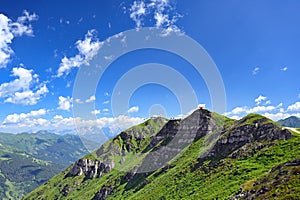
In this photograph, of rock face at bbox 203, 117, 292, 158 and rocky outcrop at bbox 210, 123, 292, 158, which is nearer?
rocky outcrop at bbox 210, 123, 292, 158

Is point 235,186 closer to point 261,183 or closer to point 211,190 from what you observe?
point 211,190

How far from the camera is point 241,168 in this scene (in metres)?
168

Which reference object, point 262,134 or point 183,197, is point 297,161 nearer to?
point 262,134

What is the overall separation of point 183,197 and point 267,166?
69433mm

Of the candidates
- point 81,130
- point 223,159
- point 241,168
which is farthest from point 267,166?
point 81,130

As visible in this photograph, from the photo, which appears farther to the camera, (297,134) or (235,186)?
(297,134)

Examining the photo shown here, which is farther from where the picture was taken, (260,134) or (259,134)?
(259,134)

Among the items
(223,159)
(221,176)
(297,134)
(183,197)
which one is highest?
(297,134)

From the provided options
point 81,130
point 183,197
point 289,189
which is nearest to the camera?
point 81,130

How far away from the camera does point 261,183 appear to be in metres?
99.5

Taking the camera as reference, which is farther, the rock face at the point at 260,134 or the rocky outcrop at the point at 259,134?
→ the rock face at the point at 260,134

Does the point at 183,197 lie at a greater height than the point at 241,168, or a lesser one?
→ lesser

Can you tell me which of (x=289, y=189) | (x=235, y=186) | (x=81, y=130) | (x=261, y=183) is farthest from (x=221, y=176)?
(x=81, y=130)

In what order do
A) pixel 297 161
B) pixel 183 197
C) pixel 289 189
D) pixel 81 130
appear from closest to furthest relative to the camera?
1. pixel 81 130
2. pixel 289 189
3. pixel 297 161
4. pixel 183 197
